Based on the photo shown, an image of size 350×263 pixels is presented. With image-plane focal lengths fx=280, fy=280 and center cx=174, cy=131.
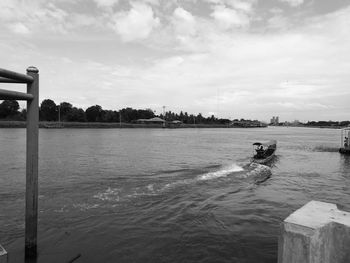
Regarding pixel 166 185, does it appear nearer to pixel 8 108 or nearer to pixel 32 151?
pixel 32 151

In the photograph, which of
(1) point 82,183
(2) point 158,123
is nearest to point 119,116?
(2) point 158,123

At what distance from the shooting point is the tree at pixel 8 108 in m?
136

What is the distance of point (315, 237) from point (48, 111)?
532 ft

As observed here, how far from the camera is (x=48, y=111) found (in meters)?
150

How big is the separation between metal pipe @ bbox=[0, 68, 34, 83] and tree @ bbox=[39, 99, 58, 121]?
156029mm

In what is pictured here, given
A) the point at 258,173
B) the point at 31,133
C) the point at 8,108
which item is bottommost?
the point at 258,173

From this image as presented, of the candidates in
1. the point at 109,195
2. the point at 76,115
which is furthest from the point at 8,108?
the point at 109,195

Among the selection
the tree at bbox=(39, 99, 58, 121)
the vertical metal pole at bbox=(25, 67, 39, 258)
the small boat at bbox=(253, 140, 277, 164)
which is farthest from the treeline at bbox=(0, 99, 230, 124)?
the vertical metal pole at bbox=(25, 67, 39, 258)

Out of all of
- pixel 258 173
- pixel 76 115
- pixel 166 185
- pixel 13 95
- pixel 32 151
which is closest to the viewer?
pixel 13 95

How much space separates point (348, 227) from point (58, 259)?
810 cm

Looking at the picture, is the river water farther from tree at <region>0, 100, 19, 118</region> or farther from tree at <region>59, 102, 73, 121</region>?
tree at <region>59, 102, 73, 121</region>

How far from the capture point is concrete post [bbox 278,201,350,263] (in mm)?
3875

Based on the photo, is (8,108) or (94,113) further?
(94,113)

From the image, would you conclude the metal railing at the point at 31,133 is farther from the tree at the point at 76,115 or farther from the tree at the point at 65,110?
the tree at the point at 65,110
